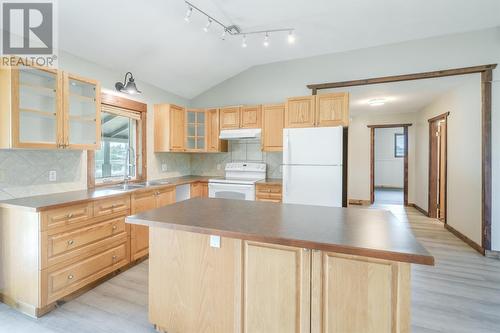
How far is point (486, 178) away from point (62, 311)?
4.93 meters

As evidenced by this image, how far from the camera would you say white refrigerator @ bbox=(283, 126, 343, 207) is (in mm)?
3396

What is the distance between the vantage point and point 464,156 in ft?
13.1

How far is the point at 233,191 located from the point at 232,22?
2302 mm

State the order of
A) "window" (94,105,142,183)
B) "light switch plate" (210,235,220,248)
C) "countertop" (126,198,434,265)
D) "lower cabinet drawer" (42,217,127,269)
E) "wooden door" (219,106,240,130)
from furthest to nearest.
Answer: "wooden door" (219,106,240,130)
"window" (94,105,142,183)
"lower cabinet drawer" (42,217,127,269)
"light switch plate" (210,235,220,248)
"countertop" (126,198,434,265)

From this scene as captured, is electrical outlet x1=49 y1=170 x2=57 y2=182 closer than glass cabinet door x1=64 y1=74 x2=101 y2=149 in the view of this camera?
No

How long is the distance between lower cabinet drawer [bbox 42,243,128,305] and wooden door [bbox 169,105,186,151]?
72.9 inches

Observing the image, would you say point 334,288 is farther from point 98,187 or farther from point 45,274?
point 98,187

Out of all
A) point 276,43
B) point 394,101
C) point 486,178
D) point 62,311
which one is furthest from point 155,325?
point 394,101

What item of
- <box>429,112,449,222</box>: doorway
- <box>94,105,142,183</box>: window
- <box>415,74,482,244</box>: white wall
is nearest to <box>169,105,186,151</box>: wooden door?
<box>94,105,142,183</box>: window

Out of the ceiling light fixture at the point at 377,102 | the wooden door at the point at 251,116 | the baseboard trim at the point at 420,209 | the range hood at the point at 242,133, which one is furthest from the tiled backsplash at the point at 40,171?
the baseboard trim at the point at 420,209

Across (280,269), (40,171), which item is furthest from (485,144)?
(40,171)

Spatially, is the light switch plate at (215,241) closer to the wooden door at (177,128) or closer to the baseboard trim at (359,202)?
the wooden door at (177,128)

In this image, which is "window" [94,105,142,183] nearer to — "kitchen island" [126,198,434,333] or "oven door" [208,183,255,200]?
"oven door" [208,183,255,200]

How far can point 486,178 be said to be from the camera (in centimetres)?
335
